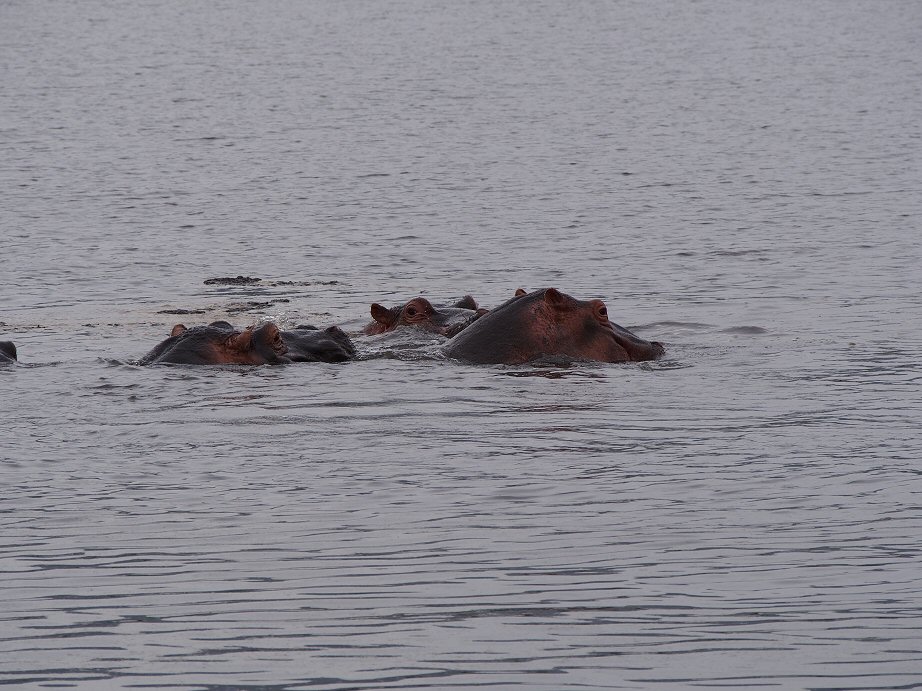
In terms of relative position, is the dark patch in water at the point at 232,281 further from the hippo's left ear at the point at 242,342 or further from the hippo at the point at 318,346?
the hippo's left ear at the point at 242,342

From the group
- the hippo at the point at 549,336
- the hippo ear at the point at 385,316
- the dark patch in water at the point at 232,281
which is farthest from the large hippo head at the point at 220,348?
the dark patch in water at the point at 232,281

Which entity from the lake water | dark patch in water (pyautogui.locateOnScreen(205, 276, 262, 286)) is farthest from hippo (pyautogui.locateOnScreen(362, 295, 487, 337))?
dark patch in water (pyautogui.locateOnScreen(205, 276, 262, 286))

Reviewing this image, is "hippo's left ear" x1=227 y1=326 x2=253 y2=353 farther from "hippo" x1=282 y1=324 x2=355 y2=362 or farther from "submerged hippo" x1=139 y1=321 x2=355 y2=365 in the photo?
"hippo" x1=282 y1=324 x2=355 y2=362

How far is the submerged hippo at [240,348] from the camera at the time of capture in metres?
10.3

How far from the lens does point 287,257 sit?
17.2 metres

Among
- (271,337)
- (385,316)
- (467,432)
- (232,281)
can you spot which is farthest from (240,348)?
(232,281)

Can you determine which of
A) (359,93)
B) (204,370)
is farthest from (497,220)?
(359,93)

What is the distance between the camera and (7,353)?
411 inches

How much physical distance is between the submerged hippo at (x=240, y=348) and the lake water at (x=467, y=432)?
0.14 m

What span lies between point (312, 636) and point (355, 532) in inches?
47.8

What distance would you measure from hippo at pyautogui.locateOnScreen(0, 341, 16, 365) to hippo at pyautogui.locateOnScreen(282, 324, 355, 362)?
1.77 metres

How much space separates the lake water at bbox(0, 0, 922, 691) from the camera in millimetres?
5309

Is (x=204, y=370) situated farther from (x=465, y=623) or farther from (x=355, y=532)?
(x=465, y=623)

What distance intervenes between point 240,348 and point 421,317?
1.78 metres
